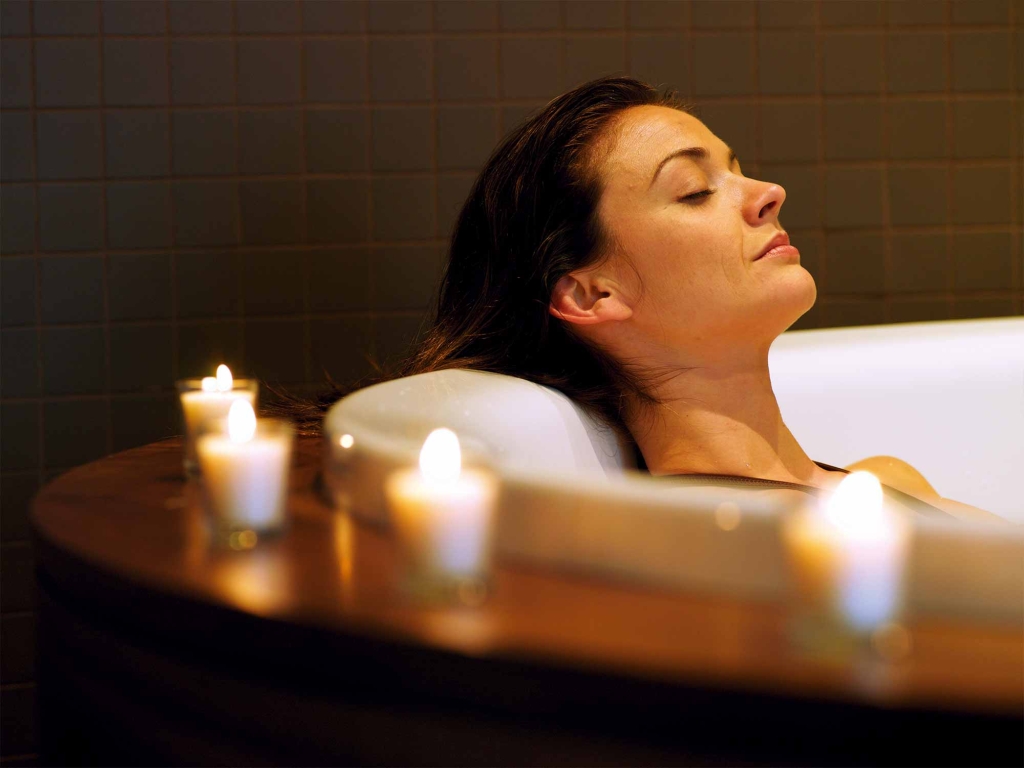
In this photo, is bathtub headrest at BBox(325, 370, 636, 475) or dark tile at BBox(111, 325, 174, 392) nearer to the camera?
bathtub headrest at BBox(325, 370, 636, 475)

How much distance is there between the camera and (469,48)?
198cm

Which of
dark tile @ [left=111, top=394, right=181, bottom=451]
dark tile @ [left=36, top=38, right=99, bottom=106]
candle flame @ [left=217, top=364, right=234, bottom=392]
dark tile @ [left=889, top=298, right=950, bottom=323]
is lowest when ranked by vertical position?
dark tile @ [left=111, top=394, right=181, bottom=451]

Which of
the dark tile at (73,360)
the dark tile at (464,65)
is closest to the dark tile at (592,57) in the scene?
the dark tile at (464,65)

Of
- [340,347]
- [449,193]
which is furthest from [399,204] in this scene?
[340,347]

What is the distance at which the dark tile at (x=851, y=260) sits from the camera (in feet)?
6.81

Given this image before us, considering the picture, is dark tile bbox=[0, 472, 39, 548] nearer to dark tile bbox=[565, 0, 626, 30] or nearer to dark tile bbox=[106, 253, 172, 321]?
dark tile bbox=[106, 253, 172, 321]

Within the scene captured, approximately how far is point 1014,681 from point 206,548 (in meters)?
0.39

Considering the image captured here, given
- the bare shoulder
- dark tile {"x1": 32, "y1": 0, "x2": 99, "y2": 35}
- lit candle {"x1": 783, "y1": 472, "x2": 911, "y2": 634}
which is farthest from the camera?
dark tile {"x1": 32, "y1": 0, "x2": 99, "y2": 35}

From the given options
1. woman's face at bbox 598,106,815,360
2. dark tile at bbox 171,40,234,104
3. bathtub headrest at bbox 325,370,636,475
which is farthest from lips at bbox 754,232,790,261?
dark tile at bbox 171,40,234,104

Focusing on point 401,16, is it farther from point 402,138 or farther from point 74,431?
point 74,431

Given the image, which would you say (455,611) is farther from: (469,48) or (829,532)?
(469,48)

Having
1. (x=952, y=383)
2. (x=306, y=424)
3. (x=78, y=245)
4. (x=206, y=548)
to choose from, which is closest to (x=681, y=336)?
(x=306, y=424)

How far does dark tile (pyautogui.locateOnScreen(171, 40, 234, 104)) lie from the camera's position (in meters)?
1.95

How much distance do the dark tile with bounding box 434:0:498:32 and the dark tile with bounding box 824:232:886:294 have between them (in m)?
0.84
